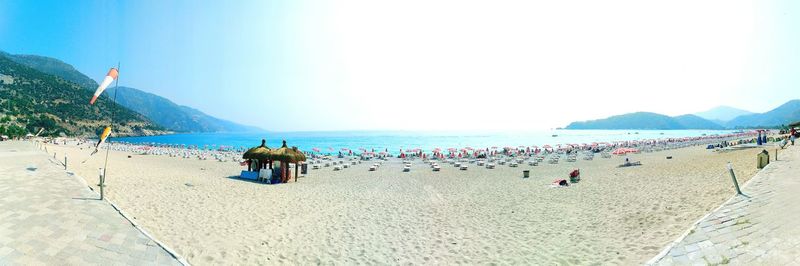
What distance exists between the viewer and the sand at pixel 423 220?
7.40 m

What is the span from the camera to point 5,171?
1187cm

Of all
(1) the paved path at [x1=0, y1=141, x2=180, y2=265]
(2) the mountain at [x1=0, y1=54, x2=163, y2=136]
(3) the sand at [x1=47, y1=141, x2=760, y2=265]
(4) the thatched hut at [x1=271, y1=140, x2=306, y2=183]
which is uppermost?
(2) the mountain at [x1=0, y1=54, x2=163, y2=136]

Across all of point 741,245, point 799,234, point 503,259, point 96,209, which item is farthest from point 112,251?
point 799,234

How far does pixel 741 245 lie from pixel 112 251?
10.2m

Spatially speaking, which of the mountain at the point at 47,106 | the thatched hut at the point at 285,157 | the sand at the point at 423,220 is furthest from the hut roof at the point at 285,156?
the mountain at the point at 47,106

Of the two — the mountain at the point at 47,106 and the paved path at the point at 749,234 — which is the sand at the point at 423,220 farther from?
the mountain at the point at 47,106

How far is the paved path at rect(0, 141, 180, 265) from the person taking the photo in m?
5.22

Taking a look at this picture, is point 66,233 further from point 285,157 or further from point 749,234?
point 285,157

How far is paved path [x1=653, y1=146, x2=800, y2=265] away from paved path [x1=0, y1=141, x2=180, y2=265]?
875 centimetres

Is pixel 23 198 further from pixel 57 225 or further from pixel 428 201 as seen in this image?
pixel 428 201

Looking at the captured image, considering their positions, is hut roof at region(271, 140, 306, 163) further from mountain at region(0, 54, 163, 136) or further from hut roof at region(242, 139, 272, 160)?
mountain at region(0, 54, 163, 136)

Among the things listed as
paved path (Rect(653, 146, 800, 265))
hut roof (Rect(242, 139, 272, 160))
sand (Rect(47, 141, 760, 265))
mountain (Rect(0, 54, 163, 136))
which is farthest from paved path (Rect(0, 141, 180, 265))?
mountain (Rect(0, 54, 163, 136))

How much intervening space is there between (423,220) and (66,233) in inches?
322

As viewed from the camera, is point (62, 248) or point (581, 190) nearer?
point (62, 248)
